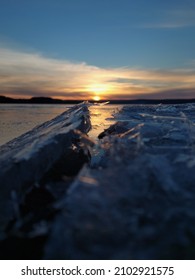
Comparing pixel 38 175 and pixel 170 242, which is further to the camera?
pixel 38 175

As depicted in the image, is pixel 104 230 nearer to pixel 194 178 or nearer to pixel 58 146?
pixel 194 178

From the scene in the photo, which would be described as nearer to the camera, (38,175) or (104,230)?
(104,230)

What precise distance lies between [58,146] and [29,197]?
1.84m

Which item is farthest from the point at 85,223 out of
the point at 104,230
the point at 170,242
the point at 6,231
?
the point at 6,231

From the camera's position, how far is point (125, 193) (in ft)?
8.53

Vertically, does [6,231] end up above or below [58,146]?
below

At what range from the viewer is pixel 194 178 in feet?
10.8

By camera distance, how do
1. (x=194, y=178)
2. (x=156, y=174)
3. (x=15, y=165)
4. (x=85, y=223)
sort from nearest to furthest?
1. (x=85, y=223)
2. (x=156, y=174)
3. (x=194, y=178)
4. (x=15, y=165)

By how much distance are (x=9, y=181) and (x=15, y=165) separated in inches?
11.8

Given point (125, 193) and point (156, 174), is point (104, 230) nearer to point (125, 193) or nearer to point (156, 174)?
point (125, 193)
